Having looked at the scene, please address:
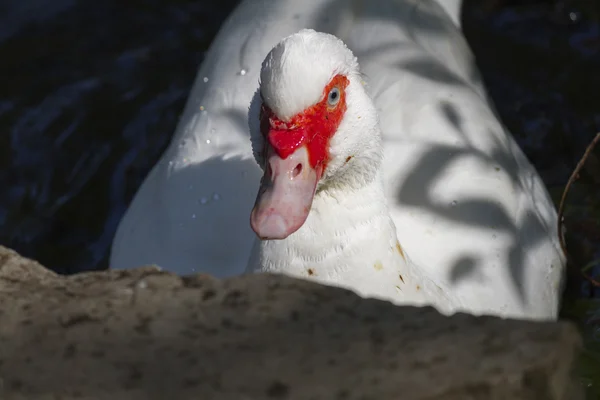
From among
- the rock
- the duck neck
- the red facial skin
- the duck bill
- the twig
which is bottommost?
the twig

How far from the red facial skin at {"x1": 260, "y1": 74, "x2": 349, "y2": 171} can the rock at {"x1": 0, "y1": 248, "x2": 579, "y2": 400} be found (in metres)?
0.72

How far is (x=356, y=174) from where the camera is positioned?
2.59 m

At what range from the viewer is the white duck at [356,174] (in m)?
2.37

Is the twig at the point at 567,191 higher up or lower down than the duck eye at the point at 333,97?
lower down

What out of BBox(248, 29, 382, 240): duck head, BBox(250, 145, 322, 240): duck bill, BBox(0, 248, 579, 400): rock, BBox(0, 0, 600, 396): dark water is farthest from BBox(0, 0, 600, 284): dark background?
BBox(0, 248, 579, 400): rock

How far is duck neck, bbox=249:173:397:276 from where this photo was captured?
2.60 metres

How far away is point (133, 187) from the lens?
15.0ft

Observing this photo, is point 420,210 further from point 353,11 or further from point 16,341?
point 16,341

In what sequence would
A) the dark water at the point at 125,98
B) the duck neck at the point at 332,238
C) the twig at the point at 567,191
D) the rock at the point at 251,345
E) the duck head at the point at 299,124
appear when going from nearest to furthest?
the rock at the point at 251,345 → the duck head at the point at 299,124 → the duck neck at the point at 332,238 → the twig at the point at 567,191 → the dark water at the point at 125,98

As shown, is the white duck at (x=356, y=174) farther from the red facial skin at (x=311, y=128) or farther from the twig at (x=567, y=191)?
the twig at (x=567, y=191)

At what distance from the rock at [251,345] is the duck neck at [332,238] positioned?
0.91 m

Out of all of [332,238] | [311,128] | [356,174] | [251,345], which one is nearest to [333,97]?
[311,128]

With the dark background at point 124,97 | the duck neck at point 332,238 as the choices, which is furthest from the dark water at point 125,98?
the duck neck at point 332,238

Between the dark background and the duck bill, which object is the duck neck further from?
the dark background
